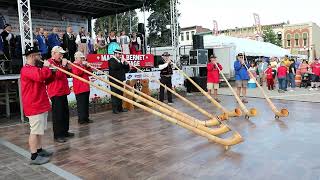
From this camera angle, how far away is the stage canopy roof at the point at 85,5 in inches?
573

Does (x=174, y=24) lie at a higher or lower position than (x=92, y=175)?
higher

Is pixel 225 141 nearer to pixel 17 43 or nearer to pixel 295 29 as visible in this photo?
pixel 17 43

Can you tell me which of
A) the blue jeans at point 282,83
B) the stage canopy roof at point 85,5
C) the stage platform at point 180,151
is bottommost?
the stage platform at point 180,151

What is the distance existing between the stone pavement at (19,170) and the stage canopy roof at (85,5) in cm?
989

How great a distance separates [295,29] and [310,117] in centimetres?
6610

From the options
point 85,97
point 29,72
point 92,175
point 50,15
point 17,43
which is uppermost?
point 50,15

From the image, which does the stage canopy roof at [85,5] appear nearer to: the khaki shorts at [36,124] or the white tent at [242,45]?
the white tent at [242,45]

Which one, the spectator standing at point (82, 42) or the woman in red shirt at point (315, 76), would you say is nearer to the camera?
the spectator standing at point (82, 42)

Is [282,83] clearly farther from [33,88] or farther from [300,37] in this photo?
[300,37]

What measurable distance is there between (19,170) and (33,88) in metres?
1.29

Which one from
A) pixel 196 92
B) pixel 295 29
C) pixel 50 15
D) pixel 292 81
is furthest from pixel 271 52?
pixel 295 29

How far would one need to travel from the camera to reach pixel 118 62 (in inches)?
386

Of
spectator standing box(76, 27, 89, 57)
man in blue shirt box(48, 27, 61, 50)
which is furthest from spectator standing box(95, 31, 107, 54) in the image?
man in blue shirt box(48, 27, 61, 50)

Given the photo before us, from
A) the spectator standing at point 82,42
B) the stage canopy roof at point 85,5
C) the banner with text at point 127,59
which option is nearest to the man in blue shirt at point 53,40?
the spectator standing at point 82,42
